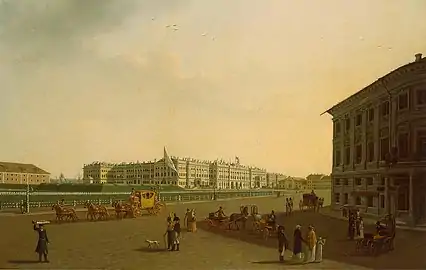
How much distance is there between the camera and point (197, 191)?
5609mm

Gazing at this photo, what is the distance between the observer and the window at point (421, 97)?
5.18m

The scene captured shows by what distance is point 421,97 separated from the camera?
5.18 meters

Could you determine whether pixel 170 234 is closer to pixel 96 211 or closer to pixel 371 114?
pixel 96 211

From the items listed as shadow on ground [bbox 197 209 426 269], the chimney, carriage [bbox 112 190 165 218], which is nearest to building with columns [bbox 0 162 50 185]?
carriage [bbox 112 190 165 218]

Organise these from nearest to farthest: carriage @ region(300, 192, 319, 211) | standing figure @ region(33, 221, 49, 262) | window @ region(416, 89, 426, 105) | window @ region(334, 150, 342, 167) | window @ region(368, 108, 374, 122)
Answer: standing figure @ region(33, 221, 49, 262) → window @ region(416, 89, 426, 105) → window @ region(368, 108, 374, 122) → carriage @ region(300, 192, 319, 211) → window @ region(334, 150, 342, 167)

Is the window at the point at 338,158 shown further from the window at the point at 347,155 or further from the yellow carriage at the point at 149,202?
the yellow carriage at the point at 149,202

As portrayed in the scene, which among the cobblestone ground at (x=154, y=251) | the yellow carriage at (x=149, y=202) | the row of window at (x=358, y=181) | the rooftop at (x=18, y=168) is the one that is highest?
the rooftop at (x=18, y=168)

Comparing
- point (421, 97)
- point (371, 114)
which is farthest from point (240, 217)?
point (421, 97)

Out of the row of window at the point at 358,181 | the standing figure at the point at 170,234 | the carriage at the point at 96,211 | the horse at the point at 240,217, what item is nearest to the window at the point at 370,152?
the row of window at the point at 358,181

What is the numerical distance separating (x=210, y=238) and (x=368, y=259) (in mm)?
1659

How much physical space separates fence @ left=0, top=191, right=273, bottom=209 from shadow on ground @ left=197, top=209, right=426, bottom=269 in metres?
0.38

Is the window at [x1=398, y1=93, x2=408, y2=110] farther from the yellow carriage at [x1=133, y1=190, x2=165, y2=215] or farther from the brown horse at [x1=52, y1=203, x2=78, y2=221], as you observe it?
the brown horse at [x1=52, y1=203, x2=78, y2=221]

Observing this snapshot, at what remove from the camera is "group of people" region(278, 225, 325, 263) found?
17.0ft

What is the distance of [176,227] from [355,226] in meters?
1.93
